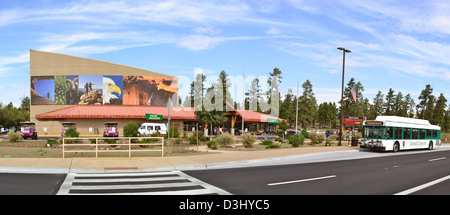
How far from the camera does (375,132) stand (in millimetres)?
26484

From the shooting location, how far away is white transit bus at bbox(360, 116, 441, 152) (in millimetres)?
25953

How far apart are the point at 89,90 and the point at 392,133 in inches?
1968

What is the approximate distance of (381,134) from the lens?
85.7ft

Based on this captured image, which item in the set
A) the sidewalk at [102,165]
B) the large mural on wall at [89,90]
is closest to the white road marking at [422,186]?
the sidewalk at [102,165]

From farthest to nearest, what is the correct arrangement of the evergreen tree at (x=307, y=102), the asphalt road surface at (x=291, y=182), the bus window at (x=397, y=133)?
the evergreen tree at (x=307, y=102) → the bus window at (x=397, y=133) → the asphalt road surface at (x=291, y=182)

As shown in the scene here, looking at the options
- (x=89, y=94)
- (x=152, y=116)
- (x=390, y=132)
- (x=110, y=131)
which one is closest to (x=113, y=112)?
(x=89, y=94)

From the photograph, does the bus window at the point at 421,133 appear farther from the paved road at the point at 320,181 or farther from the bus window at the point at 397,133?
the paved road at the point at 320,181

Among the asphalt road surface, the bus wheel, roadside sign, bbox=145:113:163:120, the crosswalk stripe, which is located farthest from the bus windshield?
roadside sign, bbox=145:113:163:120

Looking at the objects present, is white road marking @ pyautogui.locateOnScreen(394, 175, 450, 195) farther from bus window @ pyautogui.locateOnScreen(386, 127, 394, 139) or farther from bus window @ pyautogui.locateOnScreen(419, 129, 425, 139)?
bus window @ pyautogui.locateOnScreen(419, 129, 425, 139)

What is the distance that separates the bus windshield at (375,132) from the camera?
26023mm

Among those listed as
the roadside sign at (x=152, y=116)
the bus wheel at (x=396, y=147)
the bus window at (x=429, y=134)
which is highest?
the roadside sign at (x=152, y=116)
